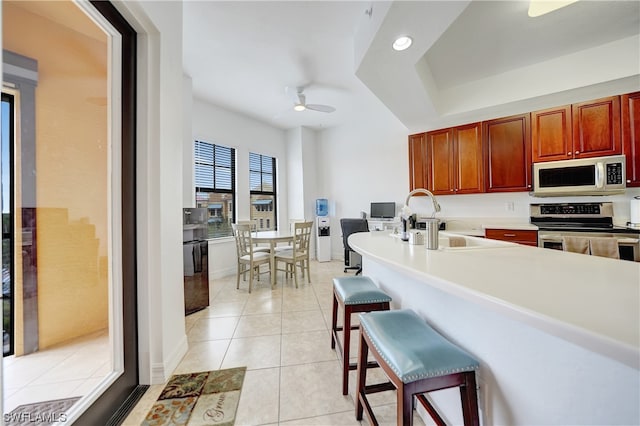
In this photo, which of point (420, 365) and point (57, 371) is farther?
point (57, 371)

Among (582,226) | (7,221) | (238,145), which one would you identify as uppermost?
(238,145)

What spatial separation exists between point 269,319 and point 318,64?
3037mm

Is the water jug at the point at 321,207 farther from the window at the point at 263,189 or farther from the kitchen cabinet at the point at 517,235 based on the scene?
the kitchen cabinet at the point at 517,235

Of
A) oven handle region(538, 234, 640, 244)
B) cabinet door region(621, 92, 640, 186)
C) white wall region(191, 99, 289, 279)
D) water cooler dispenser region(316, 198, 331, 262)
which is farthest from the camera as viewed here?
water cooler dispenser region(316, 198, 331, 262)

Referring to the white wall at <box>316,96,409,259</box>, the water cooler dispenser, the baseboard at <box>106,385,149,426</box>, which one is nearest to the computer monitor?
the white wall at <box>316,96,409,259</box>

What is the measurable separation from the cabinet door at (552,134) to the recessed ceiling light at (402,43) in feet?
7.06

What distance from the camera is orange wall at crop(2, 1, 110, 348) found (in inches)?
53.4

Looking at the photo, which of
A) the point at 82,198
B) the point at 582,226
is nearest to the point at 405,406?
the point at 82,198

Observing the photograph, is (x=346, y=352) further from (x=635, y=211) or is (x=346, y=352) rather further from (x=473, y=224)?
(x=635, y=211)

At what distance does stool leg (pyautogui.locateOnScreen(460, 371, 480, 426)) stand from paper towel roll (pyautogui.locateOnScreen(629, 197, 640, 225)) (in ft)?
10.7

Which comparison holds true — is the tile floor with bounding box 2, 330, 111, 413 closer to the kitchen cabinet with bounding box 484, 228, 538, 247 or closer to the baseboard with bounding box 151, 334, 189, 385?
the baseboard with bounding box 151, 334, 189, 385

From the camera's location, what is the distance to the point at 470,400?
2.92ft

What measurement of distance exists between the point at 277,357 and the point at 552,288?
1815 millimetres

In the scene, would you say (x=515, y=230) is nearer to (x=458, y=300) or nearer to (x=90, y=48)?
(x=458, y=300)
